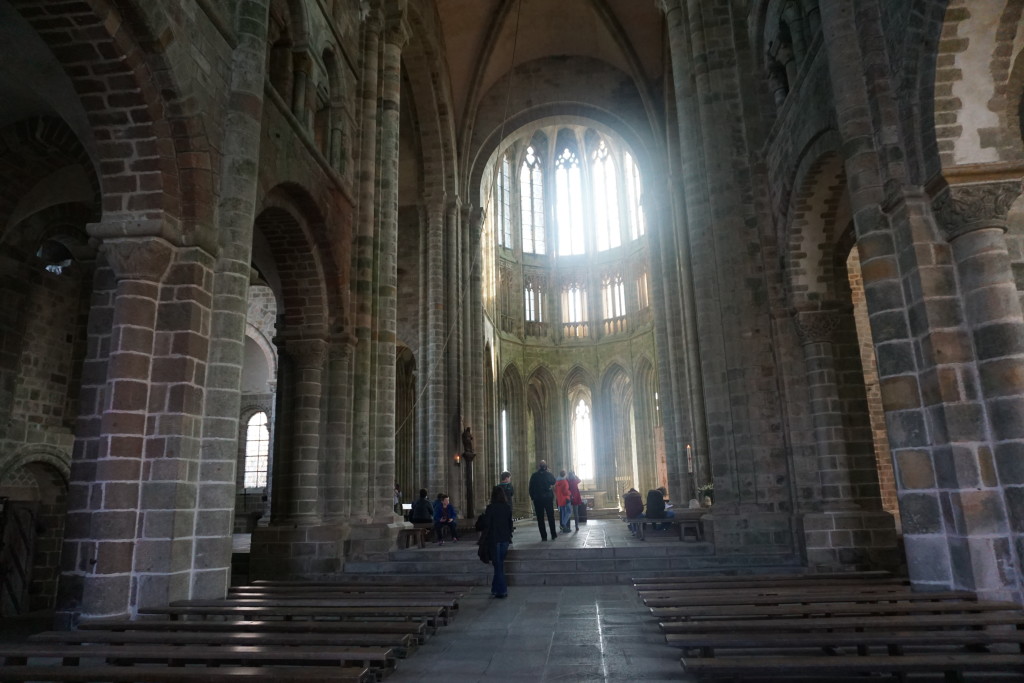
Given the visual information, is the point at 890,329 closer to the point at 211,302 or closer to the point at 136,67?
the point at 211,302

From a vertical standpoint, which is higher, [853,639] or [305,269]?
[305,269]

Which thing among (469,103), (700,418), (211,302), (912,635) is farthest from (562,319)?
(912,635)

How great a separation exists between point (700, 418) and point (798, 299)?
8687mm

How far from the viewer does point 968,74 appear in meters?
6.72

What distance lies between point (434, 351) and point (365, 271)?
335 inches

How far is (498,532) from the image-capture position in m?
8.92

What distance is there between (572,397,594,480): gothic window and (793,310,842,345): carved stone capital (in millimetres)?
28281

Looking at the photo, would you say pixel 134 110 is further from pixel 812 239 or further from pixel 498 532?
pixel 812 239

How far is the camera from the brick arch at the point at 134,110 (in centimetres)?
690

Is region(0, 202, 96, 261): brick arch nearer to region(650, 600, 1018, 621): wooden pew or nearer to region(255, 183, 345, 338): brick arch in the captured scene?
region(255, 183, 345, 338): brick arch

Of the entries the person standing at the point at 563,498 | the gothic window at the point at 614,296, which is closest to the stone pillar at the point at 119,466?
the person standing at the point at 563,498

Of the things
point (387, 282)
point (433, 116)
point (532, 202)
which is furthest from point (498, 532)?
point (532, 202)

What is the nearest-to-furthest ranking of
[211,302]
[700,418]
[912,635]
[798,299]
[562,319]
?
[912,635], [211,302], [798,299], [700,418], [562,319]

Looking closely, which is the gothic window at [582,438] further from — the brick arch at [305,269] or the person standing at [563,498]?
the brick arch at [305,269]
